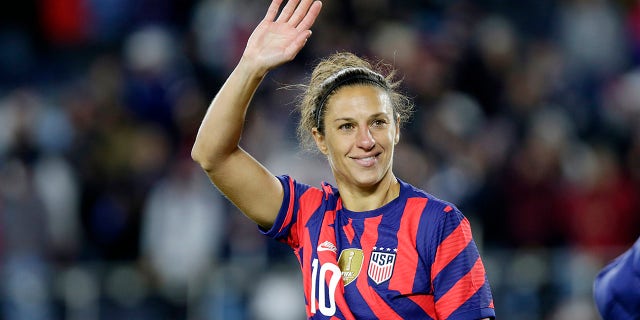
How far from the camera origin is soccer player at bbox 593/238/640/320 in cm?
278

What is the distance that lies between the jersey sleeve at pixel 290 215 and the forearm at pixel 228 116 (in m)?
0.27

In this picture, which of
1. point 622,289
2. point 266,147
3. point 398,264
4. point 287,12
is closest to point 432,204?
point 398,264

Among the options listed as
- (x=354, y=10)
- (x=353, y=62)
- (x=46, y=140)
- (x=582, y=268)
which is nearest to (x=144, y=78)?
(x=46, y=140)

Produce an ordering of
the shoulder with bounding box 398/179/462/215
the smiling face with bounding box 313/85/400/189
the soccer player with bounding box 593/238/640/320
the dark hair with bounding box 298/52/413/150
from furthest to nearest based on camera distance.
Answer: the dark hair with bounding box 298/52/413/150 < the smiling face with bounding box 313/85/400/189 < the shoulder with bounding box 398/179/462/215 < the soccer player with bounding box 593/238/640/320


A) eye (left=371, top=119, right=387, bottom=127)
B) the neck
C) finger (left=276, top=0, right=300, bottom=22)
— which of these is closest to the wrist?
finger (left=276, top=0, right=300, bottom=22)

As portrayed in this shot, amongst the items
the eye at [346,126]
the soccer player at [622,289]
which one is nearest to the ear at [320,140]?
the eye at [346,126]

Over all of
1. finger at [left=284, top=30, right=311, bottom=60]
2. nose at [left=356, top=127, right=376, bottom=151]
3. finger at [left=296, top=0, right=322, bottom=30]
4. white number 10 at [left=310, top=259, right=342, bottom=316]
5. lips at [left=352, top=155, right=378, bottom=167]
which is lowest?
white number 10 at [left=310, top=259, right=342, bottom=316]

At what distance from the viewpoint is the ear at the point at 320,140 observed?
3977mm

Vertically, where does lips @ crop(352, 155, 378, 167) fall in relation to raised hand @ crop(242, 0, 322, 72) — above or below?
below

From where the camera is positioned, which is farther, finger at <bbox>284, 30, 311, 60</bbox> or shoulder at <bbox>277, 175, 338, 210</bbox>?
shoulder at <bbox>277, 175, 338, 210</bbox>

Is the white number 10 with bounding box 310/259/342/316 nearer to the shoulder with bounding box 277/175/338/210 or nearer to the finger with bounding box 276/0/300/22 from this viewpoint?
the shoulder with bounding box 277/175/338/210

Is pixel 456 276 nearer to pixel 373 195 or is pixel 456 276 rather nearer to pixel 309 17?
pixel 373 195

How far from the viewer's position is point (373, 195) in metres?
3.90

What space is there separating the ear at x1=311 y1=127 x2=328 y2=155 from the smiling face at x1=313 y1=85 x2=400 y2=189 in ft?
0.26
